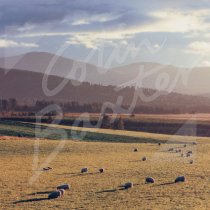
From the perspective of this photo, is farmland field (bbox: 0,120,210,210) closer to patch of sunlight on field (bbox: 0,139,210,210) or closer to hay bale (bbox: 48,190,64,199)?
patch of sunlight on field (bbox: 0,139,210,210)

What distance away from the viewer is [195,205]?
18.2m

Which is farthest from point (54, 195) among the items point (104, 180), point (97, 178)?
point (97, 178)

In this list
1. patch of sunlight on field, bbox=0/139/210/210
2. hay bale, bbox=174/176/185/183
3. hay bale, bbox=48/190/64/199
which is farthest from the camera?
hay bale, bbox=174/176/185/183

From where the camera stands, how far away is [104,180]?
2497 cm

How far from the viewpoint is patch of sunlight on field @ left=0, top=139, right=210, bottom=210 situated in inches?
731

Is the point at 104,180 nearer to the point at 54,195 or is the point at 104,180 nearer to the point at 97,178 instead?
the point at 97,178

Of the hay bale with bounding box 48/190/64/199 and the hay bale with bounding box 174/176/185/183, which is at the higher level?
the hay bale with bounding box 174/176/185/183

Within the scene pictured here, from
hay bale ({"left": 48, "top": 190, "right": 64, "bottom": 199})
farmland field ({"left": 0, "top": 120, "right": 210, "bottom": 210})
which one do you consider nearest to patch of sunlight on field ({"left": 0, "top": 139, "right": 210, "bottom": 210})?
farmland field ({"left": 0, "top": 120, "right": 210, "bottom": 210})

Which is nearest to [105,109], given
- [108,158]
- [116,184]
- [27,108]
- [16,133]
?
[27,108]

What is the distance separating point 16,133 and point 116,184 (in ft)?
123

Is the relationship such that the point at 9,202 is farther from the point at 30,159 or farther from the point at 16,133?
the point at 16,133

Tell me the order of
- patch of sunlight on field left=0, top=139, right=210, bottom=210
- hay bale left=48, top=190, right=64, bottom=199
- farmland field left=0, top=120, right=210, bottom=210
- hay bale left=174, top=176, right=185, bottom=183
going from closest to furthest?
patch of sunlight on field left=0, top=139, right=210, bottom=210, farmland field left=0, top=120, right=210, bottom=210, hay bale left=48, top=190, right=64, bottom=199, hay bale left=174, top=176, right=185, bottom=183

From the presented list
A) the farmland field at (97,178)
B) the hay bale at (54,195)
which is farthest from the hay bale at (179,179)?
the hay bale at (54,195)

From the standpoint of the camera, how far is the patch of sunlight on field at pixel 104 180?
1856 centimetres
